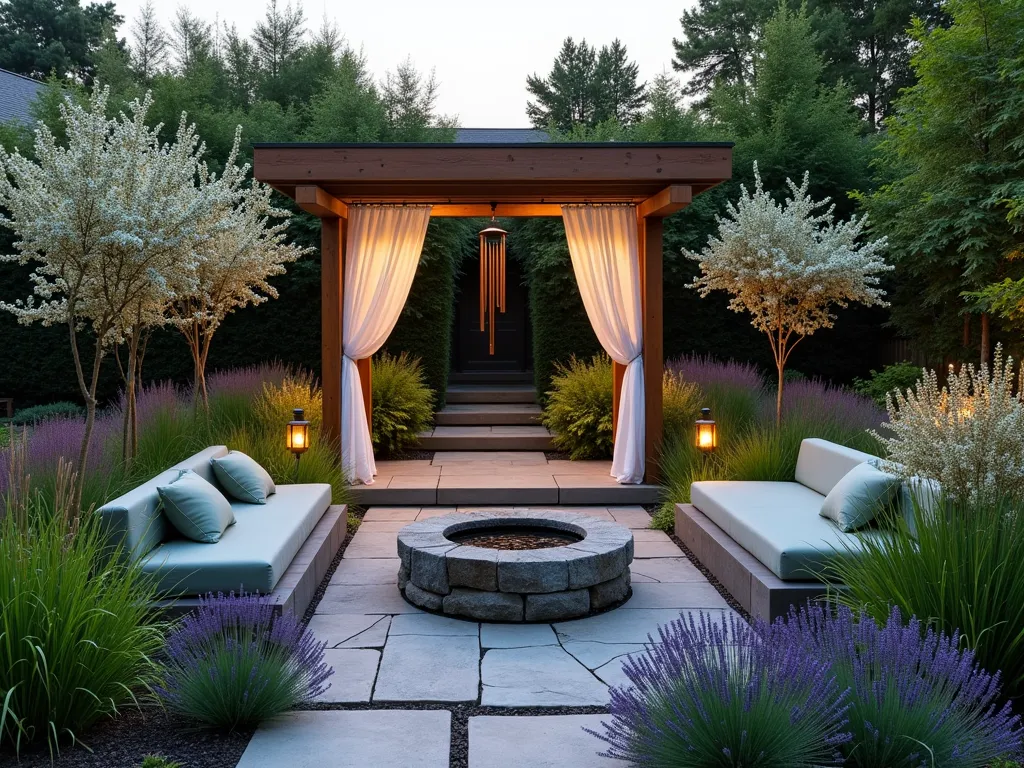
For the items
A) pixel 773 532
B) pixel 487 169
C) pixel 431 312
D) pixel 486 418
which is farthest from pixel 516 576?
pixel 431 312

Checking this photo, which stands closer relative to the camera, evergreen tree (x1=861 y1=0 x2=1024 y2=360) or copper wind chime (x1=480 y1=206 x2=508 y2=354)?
copper wind chime (x1=480 y1=206 x2=508 y2=354)

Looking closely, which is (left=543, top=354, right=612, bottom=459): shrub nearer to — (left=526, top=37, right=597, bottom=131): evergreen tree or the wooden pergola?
the wooden pergola

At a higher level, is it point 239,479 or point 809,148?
point 809,148

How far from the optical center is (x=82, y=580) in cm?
299

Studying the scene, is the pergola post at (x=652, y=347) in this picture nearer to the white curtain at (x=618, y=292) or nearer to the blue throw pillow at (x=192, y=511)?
the white curtain at (x=618, y=292)

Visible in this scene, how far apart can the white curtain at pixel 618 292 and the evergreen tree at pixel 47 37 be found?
2064 centimetres

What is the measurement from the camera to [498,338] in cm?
1505

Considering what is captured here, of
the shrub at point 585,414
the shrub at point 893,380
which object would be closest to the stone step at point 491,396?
the shrub at point 585,414

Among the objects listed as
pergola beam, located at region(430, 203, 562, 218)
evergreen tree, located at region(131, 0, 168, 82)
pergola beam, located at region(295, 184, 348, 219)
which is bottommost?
pergola beam, located at region(295, 184, 348, 219)

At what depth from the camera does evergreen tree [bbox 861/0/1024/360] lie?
10250 mm

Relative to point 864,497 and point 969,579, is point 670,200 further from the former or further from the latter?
point 969,579

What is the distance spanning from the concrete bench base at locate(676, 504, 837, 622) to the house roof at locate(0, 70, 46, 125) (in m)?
15.5

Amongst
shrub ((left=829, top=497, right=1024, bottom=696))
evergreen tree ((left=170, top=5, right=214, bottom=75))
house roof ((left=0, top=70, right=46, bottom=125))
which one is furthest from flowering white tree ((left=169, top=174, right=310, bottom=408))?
evergreen tree ((left=170, top=5, right=214, bottom=75))

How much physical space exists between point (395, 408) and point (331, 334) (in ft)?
5.15
